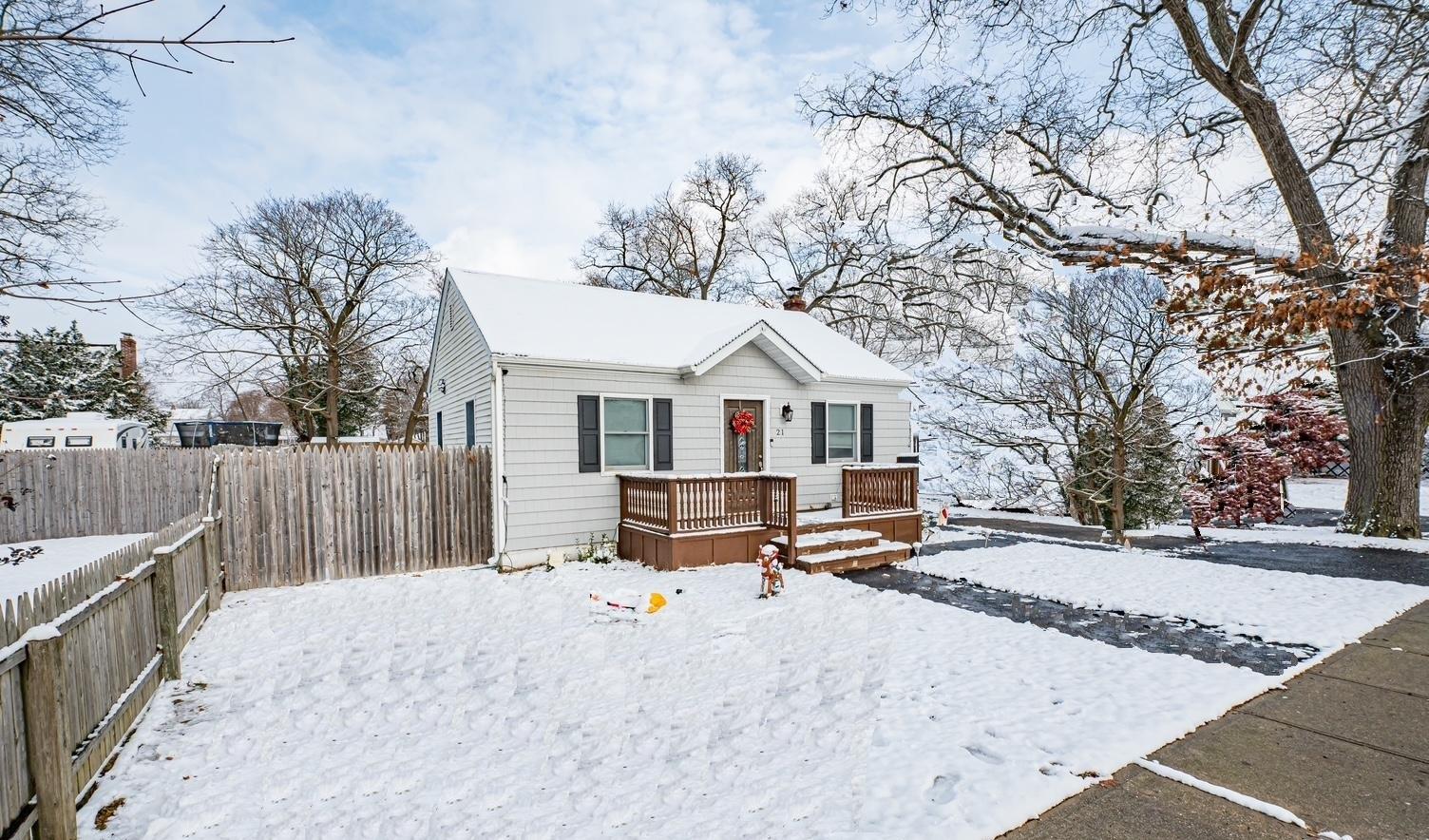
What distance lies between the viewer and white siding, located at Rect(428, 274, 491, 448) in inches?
376

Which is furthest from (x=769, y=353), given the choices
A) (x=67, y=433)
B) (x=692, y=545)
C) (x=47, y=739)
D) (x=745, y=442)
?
(x=67, y=433)

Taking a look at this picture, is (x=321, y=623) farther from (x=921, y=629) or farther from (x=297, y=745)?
(x=921, y=629)

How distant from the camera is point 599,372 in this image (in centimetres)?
959

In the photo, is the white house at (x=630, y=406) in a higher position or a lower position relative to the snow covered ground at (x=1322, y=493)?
higher

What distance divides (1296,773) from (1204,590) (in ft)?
15.7

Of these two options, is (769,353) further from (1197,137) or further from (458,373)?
(1197,137)

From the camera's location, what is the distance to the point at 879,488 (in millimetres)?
10320

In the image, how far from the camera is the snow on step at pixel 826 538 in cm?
890

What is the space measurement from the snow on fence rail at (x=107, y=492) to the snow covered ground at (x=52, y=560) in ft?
0.89

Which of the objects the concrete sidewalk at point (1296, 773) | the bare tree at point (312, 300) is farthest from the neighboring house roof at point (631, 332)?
the bare tree at point (312, 300)

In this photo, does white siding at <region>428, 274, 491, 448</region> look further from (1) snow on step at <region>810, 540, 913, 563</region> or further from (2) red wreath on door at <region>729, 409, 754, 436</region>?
(1) snow on step at <region>810, 540, 913, 563</region>

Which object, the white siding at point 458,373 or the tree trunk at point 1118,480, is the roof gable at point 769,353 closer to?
the white siding at point 458,373

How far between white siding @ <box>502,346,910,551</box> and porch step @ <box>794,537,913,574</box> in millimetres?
2538

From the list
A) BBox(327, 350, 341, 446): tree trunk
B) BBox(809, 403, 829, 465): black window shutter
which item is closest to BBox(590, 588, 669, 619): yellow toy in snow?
BBox(809, 403, 829, 465): black window shutter
